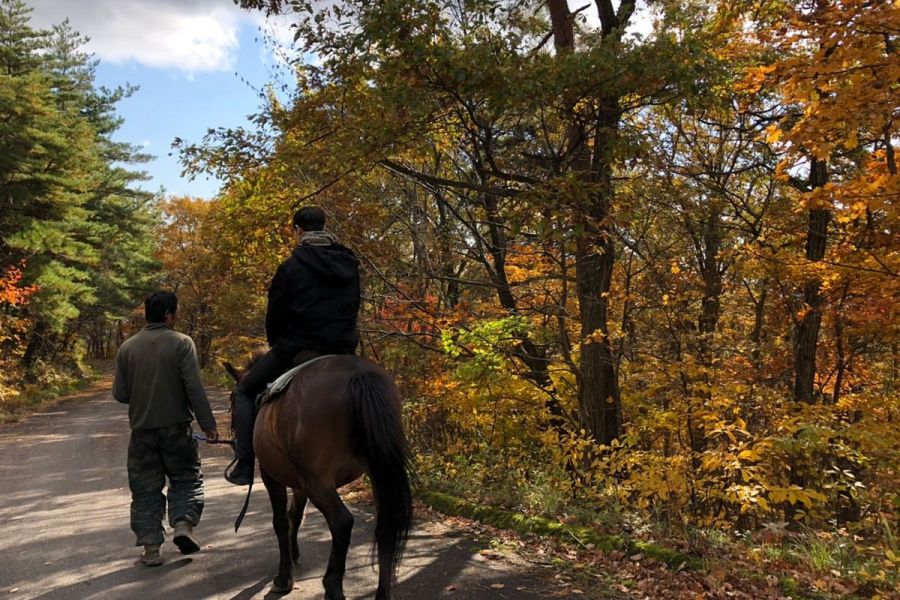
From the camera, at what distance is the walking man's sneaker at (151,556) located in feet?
16.0

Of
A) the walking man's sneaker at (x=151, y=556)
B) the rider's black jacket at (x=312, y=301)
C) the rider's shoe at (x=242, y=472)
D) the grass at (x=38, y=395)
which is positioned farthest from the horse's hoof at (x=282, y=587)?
the grass at (x=38, y=395)

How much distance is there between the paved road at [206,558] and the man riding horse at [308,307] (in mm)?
1227

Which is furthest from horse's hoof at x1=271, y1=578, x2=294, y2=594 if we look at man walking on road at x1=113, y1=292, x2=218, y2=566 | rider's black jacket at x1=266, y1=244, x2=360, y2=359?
rider's black jacket at x1=266, y1=244, x2=360, y2=359

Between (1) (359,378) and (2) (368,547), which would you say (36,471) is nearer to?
(2) (368,547)

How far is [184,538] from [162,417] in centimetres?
100

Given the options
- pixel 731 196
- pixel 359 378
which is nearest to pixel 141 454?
pixel 359 378

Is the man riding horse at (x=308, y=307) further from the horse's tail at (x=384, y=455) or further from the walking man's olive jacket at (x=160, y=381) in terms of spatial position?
the walking man's olive jacket at (x=160, y=381)

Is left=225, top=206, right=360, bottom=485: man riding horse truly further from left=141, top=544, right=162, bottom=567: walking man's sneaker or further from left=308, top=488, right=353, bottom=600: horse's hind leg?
→ left=141, top=544, right=162, bottom=567: walking man's sneaker

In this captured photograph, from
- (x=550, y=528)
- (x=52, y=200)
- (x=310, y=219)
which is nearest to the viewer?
(x=310, y=219)

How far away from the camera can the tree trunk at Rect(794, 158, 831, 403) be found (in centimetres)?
1023

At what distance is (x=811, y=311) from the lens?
33.5 feet

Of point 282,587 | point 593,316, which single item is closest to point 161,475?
point 282,587

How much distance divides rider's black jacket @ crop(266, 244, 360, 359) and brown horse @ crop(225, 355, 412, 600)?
246 mm

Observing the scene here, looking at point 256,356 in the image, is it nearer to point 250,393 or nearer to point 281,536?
point 250,393
